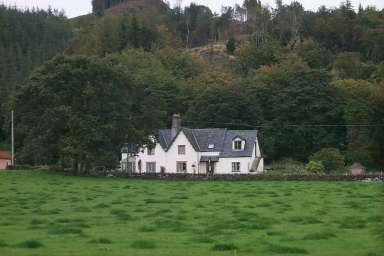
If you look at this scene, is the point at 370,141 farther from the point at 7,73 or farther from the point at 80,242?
the point at 7,73

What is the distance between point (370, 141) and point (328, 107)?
1382cm

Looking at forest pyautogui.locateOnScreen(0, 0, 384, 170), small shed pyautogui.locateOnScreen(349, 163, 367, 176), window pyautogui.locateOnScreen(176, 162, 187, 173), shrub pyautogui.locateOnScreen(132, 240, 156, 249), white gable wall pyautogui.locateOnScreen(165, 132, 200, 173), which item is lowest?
shrub pyautogui.locateOnScreen(132, 240, 156, 249)

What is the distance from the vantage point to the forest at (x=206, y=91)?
214 ft

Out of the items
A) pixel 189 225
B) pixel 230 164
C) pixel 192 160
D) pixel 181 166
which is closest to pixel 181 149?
pixel 192 160

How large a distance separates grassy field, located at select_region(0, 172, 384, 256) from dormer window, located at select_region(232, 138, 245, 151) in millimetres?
46949

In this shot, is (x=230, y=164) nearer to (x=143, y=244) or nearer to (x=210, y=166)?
(x=210, y=166)

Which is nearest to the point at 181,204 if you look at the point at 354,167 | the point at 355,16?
the point at 354,167

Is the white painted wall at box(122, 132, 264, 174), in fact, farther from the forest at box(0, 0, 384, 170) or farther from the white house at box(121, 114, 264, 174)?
the forest at box(0, 0, 384, 170)

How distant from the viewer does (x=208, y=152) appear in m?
85.0

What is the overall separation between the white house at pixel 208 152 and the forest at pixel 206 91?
635cm

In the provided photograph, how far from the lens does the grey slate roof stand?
85.0m

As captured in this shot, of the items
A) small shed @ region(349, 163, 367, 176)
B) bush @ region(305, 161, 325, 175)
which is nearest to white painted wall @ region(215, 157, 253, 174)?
bush @ region(305, 161, 325, 175)

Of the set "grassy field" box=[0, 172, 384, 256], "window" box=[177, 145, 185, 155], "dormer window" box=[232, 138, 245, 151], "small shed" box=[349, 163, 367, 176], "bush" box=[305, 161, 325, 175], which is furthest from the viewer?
"dormer window" box=[232, 138, 245, 151]

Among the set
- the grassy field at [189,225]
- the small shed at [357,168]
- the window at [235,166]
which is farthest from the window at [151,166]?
the grassy field at [189,225]
